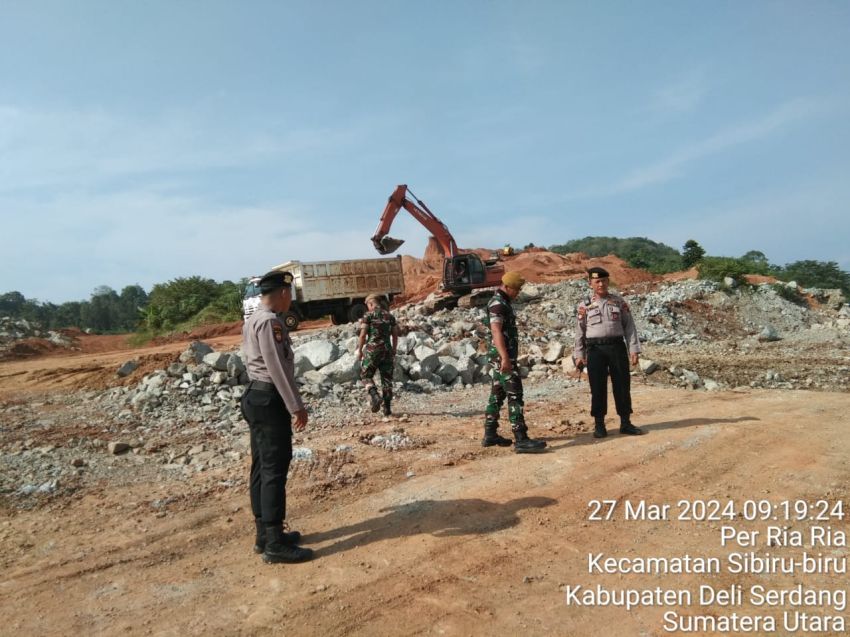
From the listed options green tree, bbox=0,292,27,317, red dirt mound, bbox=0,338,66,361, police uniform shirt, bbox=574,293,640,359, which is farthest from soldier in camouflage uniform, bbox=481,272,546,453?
green tree, bbox=0,292,27,317

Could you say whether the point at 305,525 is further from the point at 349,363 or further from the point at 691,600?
the point at 349,363

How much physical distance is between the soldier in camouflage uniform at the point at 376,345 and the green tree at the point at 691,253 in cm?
2793

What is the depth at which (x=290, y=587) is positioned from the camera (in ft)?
10.3

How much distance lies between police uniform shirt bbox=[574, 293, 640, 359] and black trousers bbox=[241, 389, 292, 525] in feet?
10.6

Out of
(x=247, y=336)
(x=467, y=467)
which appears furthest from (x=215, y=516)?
(x=467, y=467)

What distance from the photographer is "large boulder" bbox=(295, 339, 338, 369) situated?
9.65 m

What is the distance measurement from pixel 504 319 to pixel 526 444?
3.82 ft

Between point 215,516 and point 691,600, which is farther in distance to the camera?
point 215,516

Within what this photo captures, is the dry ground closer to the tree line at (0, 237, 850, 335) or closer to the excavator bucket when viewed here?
the excavator bucket

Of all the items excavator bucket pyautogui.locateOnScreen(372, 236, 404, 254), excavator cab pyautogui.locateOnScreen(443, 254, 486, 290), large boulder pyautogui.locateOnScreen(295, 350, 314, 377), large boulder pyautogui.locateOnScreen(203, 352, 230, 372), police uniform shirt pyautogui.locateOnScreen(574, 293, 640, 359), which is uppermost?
excavator bucket pyautogui.locateOnScreen(372, 236, 404, 254)

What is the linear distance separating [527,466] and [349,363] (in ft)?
16.4

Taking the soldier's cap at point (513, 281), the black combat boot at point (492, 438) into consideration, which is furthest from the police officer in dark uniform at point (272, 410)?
the black combat boot at point (492, 438)

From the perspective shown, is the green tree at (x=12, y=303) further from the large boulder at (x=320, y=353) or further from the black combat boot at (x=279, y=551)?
the black combat boot at (x=279, y=551)

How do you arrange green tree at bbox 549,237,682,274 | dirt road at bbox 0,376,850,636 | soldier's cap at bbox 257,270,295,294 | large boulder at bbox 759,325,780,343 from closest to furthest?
dirt road at bbox 0,376,850,636 < soldier's cap at bbox 257,270,295,294 < large boulder at bbox 759,325,780,343 < green tree at bbox 549,237,682,274
